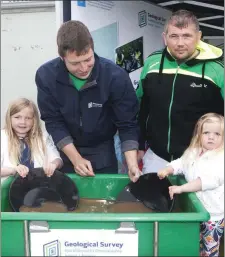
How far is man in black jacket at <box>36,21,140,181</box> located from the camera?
1996mm

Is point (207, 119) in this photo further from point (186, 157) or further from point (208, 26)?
point (208, 26)

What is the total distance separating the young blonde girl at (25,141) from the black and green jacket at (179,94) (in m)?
0.59

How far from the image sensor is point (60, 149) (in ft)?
6.93

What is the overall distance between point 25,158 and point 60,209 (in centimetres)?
46

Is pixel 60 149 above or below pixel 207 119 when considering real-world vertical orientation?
below

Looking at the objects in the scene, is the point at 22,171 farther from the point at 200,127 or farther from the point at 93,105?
the point at 200,127

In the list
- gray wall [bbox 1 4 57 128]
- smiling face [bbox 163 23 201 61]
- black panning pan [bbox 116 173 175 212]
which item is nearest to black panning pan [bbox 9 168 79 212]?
black panning pan [bbox 116 173 175 212]

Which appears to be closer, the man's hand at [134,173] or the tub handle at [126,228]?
the tub handle at [126,228]

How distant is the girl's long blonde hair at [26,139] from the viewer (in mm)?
2271

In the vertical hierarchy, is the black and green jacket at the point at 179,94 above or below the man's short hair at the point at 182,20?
below

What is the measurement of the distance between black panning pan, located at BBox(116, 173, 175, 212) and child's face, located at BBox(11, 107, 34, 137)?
2.42ft

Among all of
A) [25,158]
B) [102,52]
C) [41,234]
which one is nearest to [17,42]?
[102,52]

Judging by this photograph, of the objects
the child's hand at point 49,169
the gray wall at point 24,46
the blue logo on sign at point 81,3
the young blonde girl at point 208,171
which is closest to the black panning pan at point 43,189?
the child's hand at point 49,169

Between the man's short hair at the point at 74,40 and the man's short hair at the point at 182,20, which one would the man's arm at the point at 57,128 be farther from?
the man's short hair at the point at 182,20
